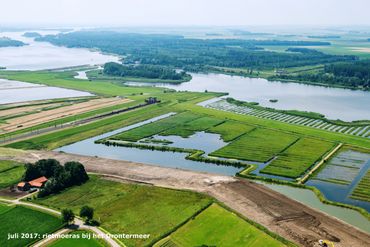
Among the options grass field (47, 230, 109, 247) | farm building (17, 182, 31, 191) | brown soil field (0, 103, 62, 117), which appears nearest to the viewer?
grass field (47, 230, 109, 247)

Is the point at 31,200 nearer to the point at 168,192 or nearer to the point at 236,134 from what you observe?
the point at 168,192

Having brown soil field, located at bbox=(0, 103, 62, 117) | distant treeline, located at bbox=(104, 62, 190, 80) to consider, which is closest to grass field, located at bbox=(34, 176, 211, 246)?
brown soil field, located at bbox=(0, 103, 62, 117)

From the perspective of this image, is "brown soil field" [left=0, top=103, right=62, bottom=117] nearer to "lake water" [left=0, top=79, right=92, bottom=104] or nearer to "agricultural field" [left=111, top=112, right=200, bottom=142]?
"lake water" [left=0, top=79, right=92, bottom=104]

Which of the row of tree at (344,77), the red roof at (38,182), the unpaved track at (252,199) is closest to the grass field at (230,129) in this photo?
the unpaved track at (252,199)

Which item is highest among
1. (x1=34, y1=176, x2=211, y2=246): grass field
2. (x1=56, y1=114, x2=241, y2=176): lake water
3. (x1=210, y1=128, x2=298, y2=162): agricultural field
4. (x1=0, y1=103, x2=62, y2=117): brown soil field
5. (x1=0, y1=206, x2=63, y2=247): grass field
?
(x1=0, y1=103, x2=62, y2=117): brown soil field

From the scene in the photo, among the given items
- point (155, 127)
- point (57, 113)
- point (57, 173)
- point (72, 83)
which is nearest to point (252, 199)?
point (57, 173)

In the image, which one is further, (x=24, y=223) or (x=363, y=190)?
(x=363, y=190)

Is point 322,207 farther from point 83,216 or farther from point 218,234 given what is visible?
point 83,216
